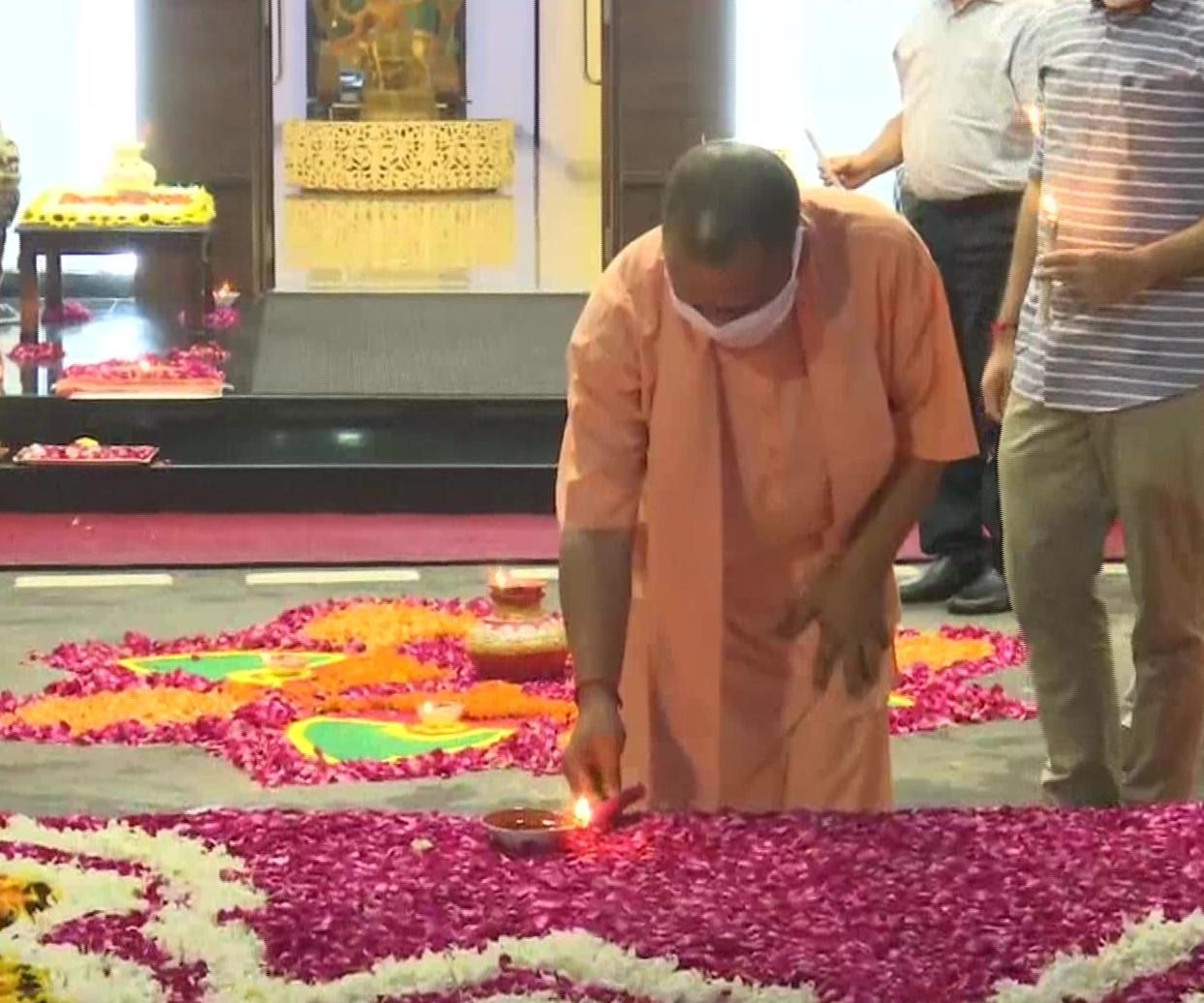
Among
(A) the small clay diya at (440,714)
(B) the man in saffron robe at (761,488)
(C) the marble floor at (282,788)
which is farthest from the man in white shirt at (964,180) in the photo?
(B) the man in saffron robe at (761,488)

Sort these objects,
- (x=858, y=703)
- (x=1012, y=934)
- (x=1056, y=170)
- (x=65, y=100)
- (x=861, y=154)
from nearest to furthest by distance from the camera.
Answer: (x=1012, y=934) < (x=858, y=703) < (x=1056, y=170) < (x=861, y=154) < (x=65, y=100)

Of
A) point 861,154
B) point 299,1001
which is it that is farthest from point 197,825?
point 861,154

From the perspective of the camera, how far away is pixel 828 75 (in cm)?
946

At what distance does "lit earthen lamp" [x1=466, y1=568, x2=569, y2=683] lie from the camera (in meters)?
4.38

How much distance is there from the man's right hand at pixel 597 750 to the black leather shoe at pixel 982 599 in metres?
2.93

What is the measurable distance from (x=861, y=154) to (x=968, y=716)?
126cm

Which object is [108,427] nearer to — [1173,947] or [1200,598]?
[1200,598]

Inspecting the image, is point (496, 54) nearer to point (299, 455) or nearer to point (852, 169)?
point (299, 455)

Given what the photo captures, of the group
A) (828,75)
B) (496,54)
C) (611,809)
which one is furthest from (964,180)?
(496,54)

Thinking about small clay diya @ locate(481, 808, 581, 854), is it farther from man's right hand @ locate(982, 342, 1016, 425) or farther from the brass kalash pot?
the brass kalash pot

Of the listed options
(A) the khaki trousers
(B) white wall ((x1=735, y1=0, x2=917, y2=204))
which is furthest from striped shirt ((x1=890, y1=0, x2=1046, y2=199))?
(B) white wall ((x1=735, y1=0, x2=917, y2=204))

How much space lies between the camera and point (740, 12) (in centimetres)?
862

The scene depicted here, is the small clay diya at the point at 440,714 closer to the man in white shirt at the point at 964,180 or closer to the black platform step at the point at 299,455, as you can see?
the man in white shirt at the point at 964,180

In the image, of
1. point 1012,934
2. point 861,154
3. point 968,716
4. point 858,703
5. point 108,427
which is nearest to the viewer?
point 1012,934
